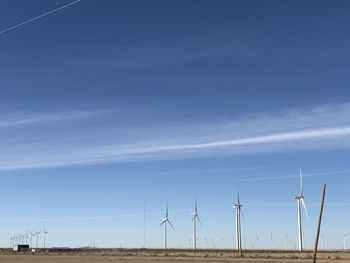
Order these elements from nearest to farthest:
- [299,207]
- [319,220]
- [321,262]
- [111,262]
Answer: [319,220]
[321,262]
[111,262]
[299,207]

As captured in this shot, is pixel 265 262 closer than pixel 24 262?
Yes

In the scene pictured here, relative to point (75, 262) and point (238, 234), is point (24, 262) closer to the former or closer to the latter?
point (75, 262)

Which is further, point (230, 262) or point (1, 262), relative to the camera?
point (1, 262)

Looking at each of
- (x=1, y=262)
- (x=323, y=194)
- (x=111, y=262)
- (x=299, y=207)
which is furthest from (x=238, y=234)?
(x=323, y=194)

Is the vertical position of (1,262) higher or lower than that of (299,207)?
lower

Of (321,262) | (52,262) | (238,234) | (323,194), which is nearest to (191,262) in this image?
(321,262)

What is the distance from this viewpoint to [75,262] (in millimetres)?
143375

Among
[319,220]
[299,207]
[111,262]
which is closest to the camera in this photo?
[319,220]

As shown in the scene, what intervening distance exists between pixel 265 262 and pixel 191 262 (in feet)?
53.4

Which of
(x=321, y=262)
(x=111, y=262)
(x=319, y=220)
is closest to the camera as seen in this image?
(x=319, y=220)

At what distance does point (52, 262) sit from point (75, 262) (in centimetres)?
732

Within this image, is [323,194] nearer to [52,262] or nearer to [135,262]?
[135,262]

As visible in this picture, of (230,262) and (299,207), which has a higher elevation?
(299,207)

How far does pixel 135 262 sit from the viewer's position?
130m
